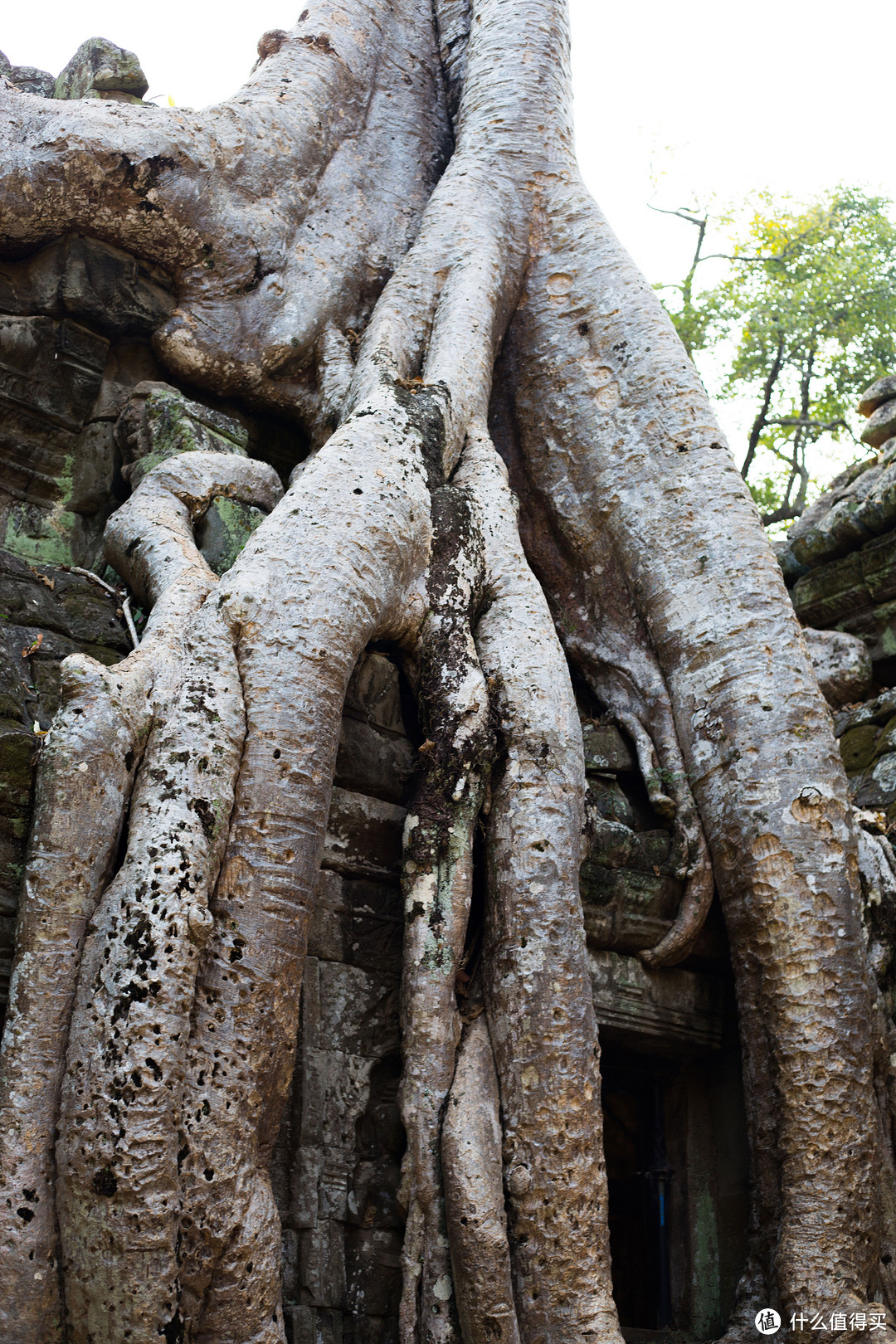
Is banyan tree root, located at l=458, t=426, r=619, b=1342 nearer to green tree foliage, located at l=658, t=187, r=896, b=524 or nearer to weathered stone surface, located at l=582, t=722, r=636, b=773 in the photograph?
weathered stone surface, located at l=582, t=722, r=636, b=773

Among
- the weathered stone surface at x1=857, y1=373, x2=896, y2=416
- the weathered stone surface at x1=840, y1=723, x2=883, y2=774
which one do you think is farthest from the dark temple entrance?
the weathered stone surface at x1=857, y1=373, x2=896, y2=416

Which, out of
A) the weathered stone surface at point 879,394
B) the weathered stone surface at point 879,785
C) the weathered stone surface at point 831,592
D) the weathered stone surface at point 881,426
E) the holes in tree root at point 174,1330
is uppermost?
the weathered stone surface at point 879,394

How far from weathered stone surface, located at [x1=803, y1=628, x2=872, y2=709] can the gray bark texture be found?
60.9 inches

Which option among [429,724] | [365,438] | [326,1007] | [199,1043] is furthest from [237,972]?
[365,438]

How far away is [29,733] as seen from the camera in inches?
99.3

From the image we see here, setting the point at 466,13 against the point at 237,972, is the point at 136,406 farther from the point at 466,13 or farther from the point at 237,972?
the point at 466,13

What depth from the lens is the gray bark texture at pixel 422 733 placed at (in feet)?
7.20

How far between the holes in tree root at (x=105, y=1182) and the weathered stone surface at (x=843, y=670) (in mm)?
3876

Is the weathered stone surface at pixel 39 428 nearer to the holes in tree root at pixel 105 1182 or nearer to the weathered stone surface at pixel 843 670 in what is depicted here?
the holes in tree root at pixel 105 1182

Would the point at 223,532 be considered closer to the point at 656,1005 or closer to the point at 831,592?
the point at 656,1005

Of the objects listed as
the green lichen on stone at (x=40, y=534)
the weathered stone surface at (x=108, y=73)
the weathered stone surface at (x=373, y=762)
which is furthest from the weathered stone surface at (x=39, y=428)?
the weathered stone surface at (x=108, y=73)

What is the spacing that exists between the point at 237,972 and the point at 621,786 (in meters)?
1.72

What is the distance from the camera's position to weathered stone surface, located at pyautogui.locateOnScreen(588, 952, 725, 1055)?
10.9 ft

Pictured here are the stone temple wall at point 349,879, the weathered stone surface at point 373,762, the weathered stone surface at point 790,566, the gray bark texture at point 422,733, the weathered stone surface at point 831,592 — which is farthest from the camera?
the weathered stone surface at point 790,566
